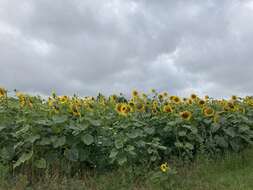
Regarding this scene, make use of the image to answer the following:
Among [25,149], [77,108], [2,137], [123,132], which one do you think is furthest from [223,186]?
[2,137]

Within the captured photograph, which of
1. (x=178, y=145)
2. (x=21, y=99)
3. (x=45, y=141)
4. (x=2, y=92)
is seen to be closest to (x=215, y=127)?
(x=178, y=145)

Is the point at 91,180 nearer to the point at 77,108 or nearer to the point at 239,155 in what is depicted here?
the point at 77,108

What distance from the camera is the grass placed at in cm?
691

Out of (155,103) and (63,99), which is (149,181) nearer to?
(63,99)

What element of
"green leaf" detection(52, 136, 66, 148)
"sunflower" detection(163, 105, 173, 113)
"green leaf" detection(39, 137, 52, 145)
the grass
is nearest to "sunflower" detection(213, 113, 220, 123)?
"sunflower" detection(163, 105, 173, 113)

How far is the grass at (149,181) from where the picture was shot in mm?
6914

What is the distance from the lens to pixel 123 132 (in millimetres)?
7895

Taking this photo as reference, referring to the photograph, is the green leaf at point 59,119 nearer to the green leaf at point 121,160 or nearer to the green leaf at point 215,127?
the green leaf at point 121,160

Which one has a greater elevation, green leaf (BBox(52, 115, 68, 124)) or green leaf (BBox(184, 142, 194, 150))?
green leaf (BBox(52, 115, 68, 124))

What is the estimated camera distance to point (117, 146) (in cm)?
733

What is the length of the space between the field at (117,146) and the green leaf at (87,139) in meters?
0.03

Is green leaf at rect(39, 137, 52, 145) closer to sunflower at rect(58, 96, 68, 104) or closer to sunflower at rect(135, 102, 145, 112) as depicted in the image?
sunflower at rect(58, 96, 68, 104)

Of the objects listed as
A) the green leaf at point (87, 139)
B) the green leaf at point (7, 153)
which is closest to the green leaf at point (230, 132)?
the green leaf at point (87, 139)

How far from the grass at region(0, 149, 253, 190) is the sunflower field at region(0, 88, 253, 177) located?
224 millimetres
